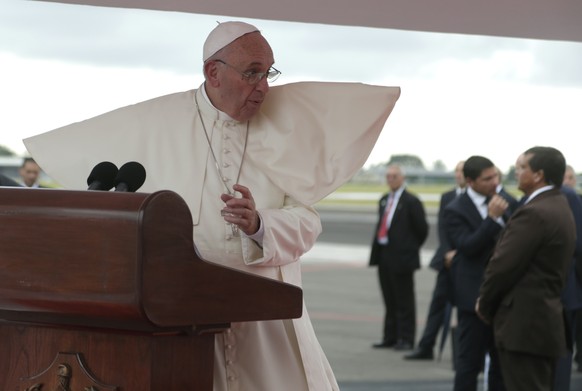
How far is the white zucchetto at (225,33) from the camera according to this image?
114 inches

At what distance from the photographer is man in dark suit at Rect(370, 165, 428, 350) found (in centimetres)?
952

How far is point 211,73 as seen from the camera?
298 cm

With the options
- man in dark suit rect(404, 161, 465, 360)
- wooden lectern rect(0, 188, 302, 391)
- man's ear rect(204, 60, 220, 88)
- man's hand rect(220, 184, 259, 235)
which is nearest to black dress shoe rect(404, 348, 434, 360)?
man in dark suit rect(404, 161, 465, 360)

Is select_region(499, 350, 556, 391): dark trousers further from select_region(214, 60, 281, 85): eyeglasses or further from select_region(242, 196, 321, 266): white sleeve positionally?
select_region(214, 60, 281, 85): eyeglasses

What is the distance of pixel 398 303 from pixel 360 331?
1.29 metres

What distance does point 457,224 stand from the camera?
21.8 feet

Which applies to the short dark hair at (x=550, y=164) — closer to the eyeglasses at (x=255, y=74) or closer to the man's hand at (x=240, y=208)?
the eyeglasses at (x=255, y=74)

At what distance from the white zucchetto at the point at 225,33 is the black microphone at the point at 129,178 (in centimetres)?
61

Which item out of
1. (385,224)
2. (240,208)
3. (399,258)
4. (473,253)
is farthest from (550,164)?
(385,224)

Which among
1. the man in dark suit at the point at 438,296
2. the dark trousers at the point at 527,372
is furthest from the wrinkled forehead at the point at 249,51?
the man in dark suit at the point at 438,296

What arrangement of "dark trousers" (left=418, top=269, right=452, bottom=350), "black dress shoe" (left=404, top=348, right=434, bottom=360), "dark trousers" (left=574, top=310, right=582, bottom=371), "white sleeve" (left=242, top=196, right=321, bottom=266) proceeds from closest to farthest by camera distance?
"white sleeve" (left=242, top=196, right=321, bottom=266) < "dark trousers" (left=418, top=269, right=452, bottom=350) < "dark trousers" (left=574, top=310, right=582, bottom=371) < "black dress shoe" (left=404, top=348, right=434, bottom=360)

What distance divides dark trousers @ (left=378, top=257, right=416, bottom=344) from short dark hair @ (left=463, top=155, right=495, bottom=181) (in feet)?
10.1

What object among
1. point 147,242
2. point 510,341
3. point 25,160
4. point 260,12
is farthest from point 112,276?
point 25,160

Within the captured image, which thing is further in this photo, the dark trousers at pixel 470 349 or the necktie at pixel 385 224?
the necktie at pixel 385 224
